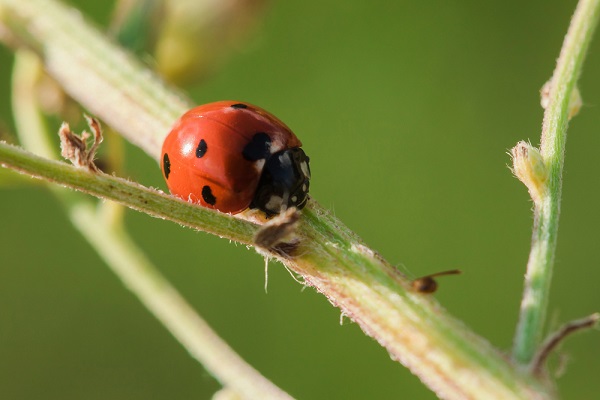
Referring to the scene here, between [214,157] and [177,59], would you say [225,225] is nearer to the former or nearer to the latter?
[214,157]

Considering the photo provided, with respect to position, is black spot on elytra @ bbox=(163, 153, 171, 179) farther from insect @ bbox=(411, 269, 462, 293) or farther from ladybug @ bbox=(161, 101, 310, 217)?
insect @ bbox=(411, 269, 462, 293)

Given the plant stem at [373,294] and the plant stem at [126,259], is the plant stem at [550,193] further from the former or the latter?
the plant stem at [126,259]

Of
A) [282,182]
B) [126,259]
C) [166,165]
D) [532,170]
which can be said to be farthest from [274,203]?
[532,170]

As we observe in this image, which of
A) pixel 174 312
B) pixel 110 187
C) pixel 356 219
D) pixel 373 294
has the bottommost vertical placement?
pixel 356 219

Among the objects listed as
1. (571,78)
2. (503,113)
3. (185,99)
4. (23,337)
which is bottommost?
(23,337)

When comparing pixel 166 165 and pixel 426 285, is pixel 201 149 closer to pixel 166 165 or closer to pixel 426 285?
pixel 166 165

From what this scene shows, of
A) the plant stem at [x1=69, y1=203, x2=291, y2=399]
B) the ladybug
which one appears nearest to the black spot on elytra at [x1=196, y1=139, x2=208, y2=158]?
the ladybug

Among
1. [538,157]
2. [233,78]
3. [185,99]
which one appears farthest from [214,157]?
[233,78]
